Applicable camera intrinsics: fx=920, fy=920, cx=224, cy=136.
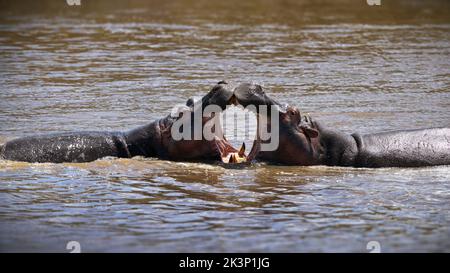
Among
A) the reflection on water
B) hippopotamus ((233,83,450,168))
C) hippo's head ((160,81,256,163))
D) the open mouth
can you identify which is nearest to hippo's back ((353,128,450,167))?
hippopotamus ((233,83,450,168))

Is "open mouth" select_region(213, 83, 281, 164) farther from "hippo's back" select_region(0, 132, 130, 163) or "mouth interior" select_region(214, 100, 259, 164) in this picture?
"hippo's back" select_region(0, 132, 130, 163)

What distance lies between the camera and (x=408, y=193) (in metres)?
6.95

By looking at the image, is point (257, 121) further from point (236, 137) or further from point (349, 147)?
point (236, 137)

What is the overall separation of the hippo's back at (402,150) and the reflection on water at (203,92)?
0.14 meters

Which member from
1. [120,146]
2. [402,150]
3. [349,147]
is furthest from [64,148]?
[402,150]

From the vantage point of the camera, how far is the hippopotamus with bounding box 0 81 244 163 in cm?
795

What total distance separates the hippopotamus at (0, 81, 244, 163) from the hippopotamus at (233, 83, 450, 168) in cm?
42

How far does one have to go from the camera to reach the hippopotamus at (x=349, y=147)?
7.68m

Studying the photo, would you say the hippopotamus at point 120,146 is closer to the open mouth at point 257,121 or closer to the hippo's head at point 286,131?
the open mouth at point 257,121

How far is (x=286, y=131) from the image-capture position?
24.9 feet

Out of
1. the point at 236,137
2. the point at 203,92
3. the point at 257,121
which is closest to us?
the point at 257,121

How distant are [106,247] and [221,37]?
10356 mm

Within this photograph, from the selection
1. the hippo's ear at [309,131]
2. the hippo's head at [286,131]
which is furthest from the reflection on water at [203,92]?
the hippo's ear at [309,131]

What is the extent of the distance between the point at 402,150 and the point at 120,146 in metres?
2.47
